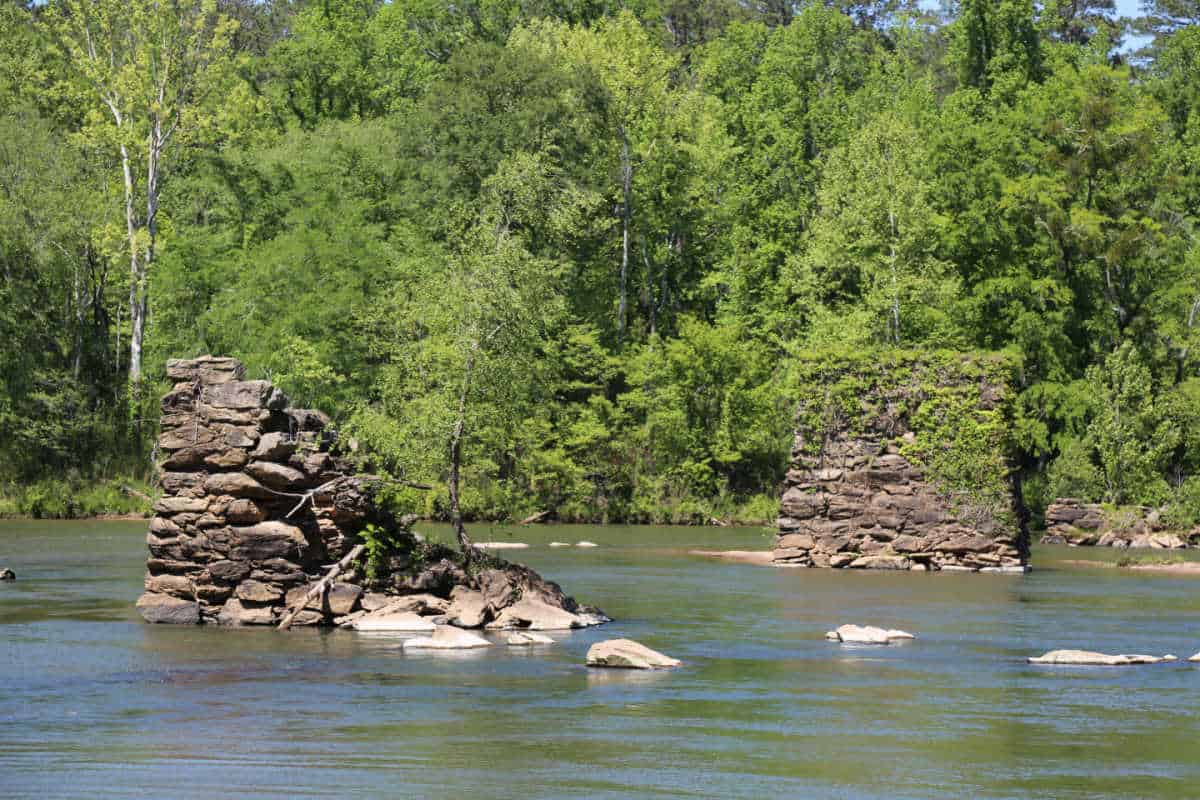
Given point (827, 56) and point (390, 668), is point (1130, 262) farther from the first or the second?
point (390, 668)

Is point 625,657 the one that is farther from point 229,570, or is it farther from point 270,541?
point 229,570

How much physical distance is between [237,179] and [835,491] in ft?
134

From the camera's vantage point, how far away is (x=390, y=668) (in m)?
26.3

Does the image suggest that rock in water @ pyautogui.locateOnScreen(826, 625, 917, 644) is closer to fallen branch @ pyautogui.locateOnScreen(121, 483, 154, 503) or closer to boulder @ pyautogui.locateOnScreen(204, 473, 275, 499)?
boulder @ pyautogui.locateOnScreen(204, 473, 275, 499)

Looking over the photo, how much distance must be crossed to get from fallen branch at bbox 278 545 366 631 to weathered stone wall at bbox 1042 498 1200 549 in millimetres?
38152

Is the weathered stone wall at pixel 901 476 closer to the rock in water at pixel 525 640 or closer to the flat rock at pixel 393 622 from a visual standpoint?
the flat rock at pixel 393 622

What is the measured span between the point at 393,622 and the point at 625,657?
258 inches

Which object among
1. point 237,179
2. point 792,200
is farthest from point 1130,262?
point 237,179

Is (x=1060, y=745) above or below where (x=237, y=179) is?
below

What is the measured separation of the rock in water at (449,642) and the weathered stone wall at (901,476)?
21.3 meters

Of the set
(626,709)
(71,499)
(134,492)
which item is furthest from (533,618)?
(71,499)

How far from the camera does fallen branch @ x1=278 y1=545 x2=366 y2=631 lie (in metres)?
31.8

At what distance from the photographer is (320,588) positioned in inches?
1261

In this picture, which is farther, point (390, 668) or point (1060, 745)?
point (390, 668)
